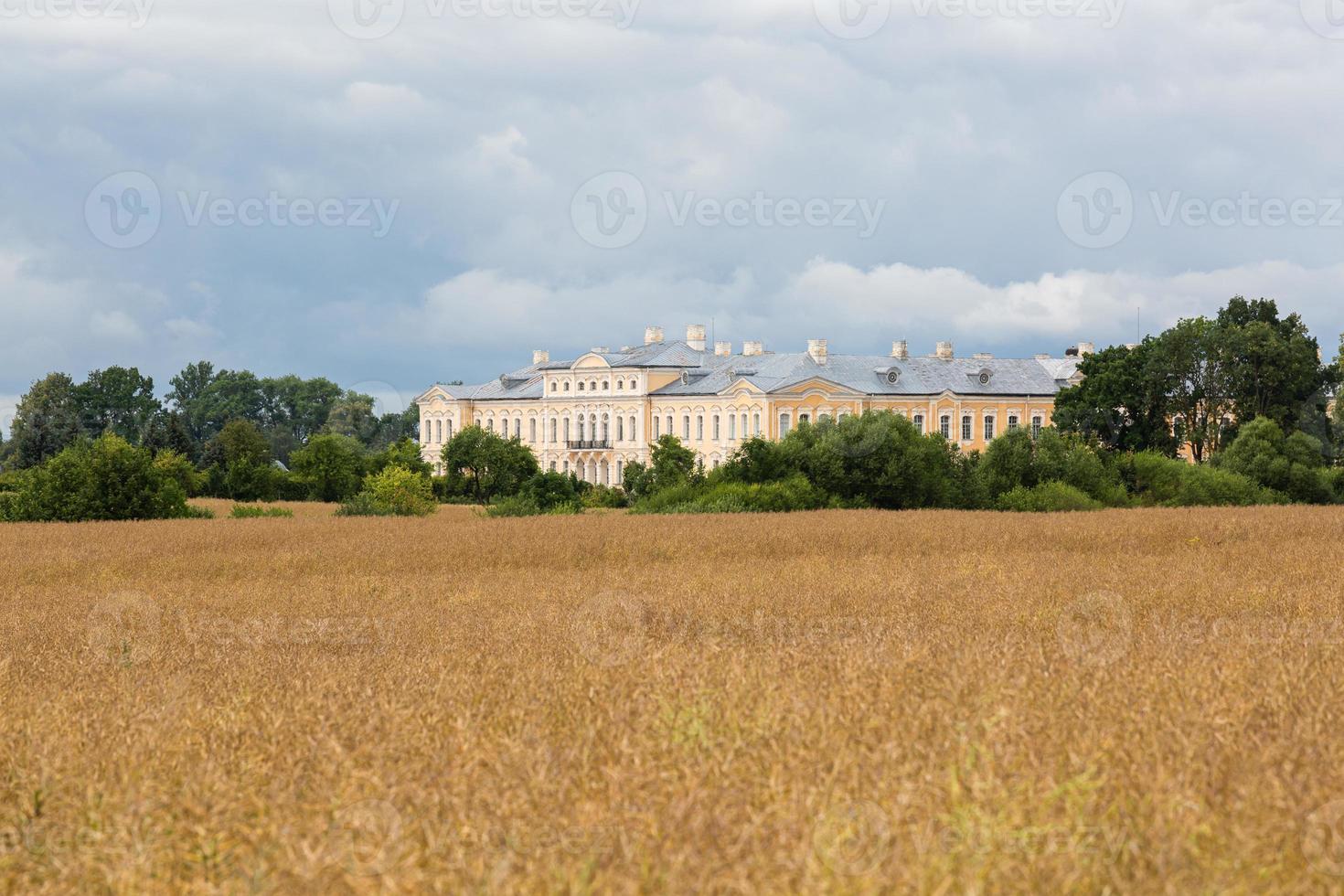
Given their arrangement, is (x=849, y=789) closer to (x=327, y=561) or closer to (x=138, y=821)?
(x=138, y=821)

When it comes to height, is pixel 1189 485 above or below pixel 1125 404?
below

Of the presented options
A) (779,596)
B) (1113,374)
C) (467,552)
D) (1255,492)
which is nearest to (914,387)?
(1113,374)

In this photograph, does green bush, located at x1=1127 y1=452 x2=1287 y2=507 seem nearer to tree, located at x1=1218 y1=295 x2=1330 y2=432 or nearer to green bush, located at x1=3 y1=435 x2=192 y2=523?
Result: tree, located at x1=1218 y1=295 x2=1330 y2=432

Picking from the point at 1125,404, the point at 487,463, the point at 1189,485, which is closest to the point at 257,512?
the point at 1189,485

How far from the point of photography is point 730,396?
9406 centimetres

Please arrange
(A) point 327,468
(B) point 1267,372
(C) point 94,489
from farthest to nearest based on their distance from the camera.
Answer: (A) point 327,468 < (B) point 1267,372 < (C) point 94,489

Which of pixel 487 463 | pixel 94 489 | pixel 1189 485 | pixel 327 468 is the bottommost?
pixel 1189 485

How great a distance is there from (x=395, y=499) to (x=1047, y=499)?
2424cm

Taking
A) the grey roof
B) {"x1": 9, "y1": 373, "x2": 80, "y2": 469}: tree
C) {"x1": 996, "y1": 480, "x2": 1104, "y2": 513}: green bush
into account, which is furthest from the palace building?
{"x1": 996, "y1": 480, "x2": 1104, "y2": 513}: green bush

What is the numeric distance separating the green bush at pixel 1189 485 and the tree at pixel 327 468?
133 ft

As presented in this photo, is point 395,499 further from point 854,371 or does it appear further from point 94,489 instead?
point 854,371

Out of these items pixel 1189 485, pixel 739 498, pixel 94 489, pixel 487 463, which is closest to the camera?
pixel 94 489

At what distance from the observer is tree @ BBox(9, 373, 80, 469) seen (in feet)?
299

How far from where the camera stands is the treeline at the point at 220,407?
125438 mm
